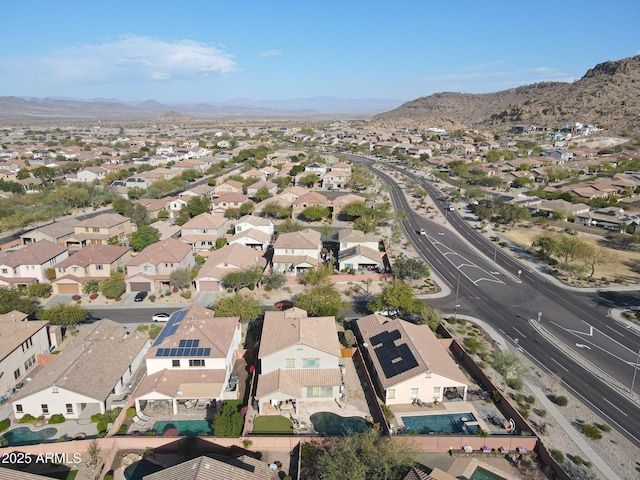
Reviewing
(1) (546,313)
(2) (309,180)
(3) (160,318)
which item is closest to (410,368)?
(1) (546,313)

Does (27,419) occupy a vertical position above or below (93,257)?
below

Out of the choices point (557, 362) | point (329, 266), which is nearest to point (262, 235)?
point (329, 266)

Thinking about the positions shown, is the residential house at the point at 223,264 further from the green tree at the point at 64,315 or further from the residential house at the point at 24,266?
the residential house at the point at 24,266

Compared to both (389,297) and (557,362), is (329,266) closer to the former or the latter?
(389,297)

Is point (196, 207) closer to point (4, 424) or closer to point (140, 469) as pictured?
point (4, 424)

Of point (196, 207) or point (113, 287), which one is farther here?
point (196, 207)


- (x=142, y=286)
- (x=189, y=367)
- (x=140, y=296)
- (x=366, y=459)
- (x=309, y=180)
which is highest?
(x=309, y=180)

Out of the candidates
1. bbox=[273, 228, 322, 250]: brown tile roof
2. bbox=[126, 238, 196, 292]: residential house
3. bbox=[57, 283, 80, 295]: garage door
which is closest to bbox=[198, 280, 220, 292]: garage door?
bbox=[126, 238, 196, 292]: residential house
